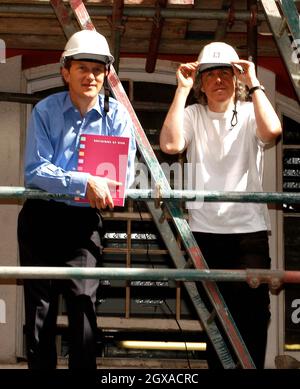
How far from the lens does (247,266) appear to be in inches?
198

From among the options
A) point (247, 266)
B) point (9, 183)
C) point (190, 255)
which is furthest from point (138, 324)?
point (247, 266)

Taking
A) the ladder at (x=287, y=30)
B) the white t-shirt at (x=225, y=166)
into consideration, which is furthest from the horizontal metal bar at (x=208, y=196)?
the ladder at (x=287, y=30)

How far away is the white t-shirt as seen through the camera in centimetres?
511

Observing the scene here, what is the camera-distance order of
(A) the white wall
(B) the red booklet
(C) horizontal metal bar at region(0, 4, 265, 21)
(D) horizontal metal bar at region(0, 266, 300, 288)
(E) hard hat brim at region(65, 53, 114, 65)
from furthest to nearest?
1. (A) the white wall
2. (C) horizontal metal bar at region(0, 4, 265, 21)
3. (E) hard hat brim at region(65, 53, 114, 65)
4. (B) the red booklet
5. (D) horizontal metal bar at region(0, 266, 300, 288)

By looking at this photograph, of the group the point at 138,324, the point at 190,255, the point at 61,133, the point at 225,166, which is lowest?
the point at 138,324

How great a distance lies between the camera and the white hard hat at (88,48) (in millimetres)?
4980

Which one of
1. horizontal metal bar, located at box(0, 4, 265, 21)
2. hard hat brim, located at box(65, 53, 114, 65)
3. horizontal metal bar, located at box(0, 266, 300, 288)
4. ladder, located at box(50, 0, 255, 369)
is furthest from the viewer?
horizontal metal bar, located at box(0, 4, 265, 21)

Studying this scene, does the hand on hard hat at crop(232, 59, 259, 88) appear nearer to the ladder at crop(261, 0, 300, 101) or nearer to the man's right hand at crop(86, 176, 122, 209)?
the ladder at crop(261, 0, 300, 101)

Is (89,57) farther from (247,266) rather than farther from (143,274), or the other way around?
(247,266)

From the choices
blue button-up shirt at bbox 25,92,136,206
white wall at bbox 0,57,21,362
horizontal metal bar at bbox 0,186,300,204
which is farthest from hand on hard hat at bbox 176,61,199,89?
white wall at bbox 0,57,21,362

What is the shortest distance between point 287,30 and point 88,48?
115 cm

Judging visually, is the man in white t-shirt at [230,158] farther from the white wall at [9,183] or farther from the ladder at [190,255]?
the white wall at [9,183]

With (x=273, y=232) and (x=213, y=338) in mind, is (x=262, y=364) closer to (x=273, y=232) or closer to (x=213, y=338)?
(x=213, y=338)
